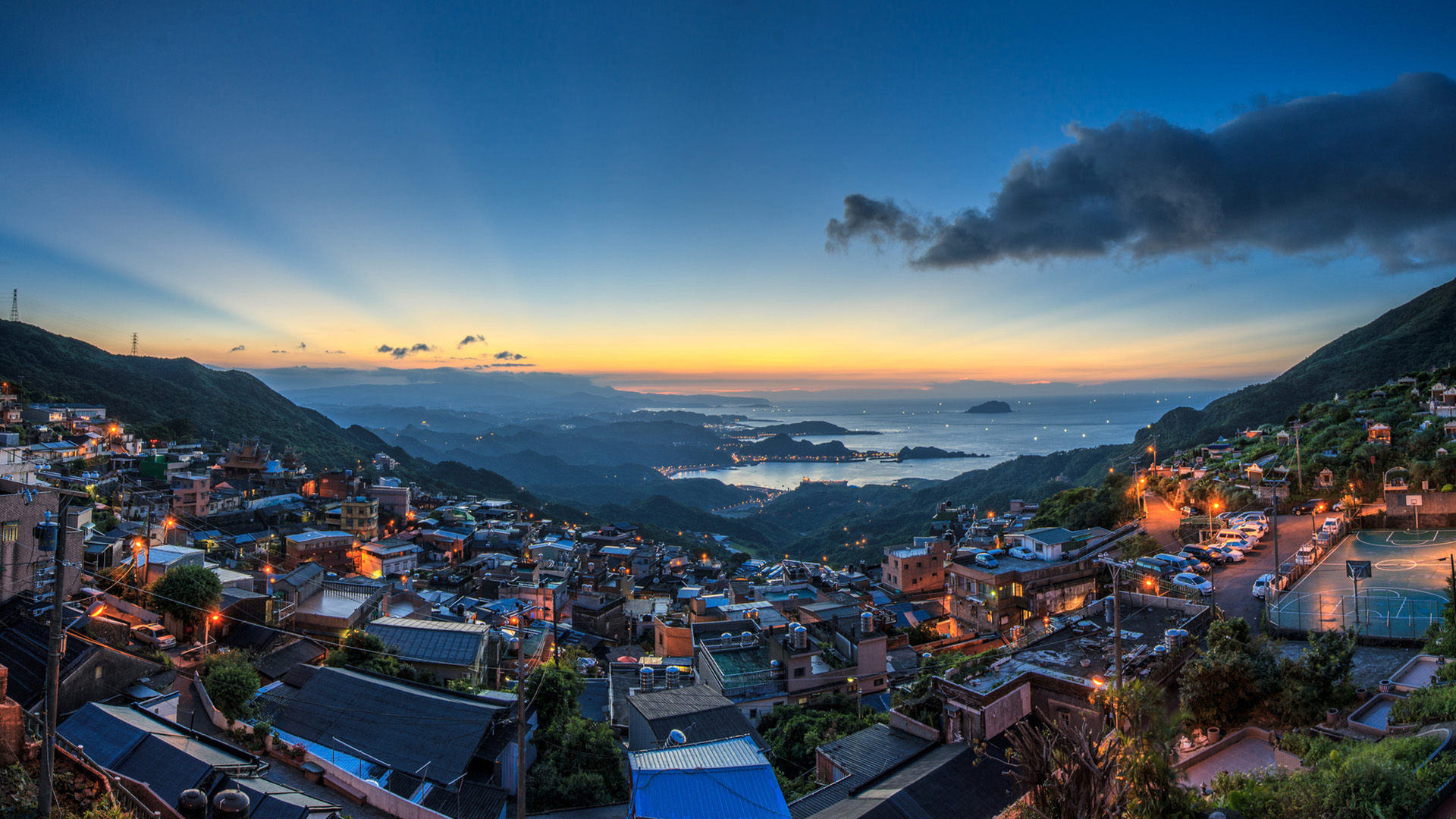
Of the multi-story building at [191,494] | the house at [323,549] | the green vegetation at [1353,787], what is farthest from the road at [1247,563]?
the multi-story building at [191,494]

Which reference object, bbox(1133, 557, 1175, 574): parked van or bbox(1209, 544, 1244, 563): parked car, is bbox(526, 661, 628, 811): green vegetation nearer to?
bbox(1133, 557, 1175, 574): parked van

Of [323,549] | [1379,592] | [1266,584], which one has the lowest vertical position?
[323,549]

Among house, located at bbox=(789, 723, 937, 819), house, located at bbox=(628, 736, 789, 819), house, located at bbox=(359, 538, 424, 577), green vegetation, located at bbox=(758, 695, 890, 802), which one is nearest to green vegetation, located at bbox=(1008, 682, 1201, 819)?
house, located at bbox=(628, 736, 789, 819)

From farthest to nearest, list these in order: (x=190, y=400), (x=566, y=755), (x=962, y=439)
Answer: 1. (x=962, y=439)
2. (x=190, y=400)
3. (x=566, y=755)

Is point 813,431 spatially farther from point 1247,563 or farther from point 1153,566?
point 1153,566

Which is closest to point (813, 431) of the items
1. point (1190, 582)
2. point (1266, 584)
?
point (1190, 582)

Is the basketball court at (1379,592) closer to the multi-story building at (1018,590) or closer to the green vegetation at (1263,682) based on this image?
the green vegetation at (1263,682)
